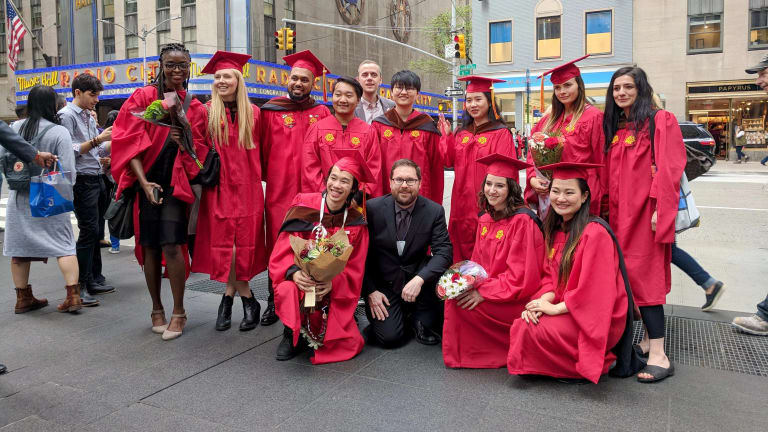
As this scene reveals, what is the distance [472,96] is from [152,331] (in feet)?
10.6

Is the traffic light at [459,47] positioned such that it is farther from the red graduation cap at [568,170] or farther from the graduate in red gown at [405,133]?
the red graduation cap at [568,170]

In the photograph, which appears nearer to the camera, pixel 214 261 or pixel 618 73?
pixel 618 73

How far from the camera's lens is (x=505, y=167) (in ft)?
13.3

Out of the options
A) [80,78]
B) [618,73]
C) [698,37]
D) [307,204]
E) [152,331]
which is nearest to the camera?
[618,73]

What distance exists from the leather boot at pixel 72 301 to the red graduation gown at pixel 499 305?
11.1 ft

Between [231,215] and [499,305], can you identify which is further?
[231,215]

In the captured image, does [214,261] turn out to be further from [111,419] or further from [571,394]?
[571,394]

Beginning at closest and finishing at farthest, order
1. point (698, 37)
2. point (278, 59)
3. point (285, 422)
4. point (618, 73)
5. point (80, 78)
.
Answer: point (285, 422), point (618, 73), point (80, 78), point (698, 37), point (278, 59)

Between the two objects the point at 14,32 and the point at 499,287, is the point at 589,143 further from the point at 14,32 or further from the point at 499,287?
the point at 14,32

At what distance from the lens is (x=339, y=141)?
4844 mm

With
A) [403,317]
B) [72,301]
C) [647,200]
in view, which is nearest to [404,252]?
[403,317]

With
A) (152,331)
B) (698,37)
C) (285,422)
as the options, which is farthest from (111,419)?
(698,37)

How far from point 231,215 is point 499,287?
88.1 inches

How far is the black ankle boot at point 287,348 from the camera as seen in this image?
13.5ft
